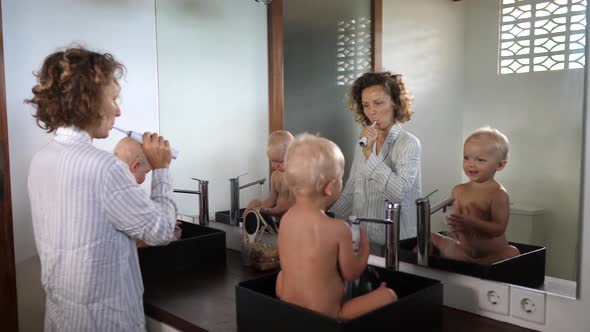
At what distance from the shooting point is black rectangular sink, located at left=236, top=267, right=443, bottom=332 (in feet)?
3.25

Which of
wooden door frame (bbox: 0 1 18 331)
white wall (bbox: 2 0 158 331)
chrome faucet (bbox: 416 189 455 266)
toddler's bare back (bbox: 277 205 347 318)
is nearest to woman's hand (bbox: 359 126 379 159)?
chrome faucet (bbox: 416 189 455 266)

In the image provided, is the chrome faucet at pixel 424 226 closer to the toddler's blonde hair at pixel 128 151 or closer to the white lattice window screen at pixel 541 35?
the white lattice window screen at pixel 541 35

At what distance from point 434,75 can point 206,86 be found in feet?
3.76

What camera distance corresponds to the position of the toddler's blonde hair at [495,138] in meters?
1.22

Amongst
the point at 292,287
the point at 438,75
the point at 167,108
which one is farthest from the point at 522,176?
the point at 167,108

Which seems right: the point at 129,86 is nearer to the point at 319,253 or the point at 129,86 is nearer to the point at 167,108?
the point at 167,108

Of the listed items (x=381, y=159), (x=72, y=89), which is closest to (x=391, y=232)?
(x=381, y=159)

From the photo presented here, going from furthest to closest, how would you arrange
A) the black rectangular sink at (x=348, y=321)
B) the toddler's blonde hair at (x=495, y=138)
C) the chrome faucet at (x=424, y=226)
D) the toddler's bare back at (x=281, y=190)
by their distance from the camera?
the toddler's bare back at (x=281, y=190), the chrome faucet at (x=424, y=226), the toddler's blonde hair at (x=495, y=138), the black rectangular sink at (x=348, y=321)

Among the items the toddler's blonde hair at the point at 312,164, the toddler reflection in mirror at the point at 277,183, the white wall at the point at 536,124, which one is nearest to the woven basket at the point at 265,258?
the toddler reflection in mirror at the point at 277,183

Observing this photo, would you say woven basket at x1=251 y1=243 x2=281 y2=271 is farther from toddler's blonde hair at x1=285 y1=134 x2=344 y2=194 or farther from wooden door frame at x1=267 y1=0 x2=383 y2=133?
toddler's blonde hair at x1=285 y1=134 x2=344 y2=194

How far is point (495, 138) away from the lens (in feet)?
4.04

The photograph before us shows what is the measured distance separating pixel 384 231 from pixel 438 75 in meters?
0.45

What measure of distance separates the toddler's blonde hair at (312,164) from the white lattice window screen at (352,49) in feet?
1.77

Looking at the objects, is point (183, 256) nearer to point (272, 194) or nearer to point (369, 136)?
point (272, 194)
